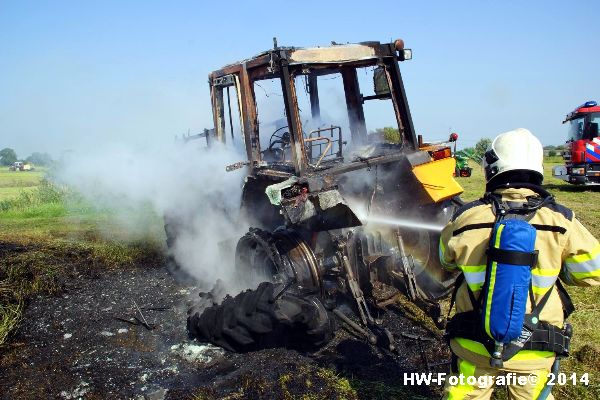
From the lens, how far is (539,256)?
6.81 feet

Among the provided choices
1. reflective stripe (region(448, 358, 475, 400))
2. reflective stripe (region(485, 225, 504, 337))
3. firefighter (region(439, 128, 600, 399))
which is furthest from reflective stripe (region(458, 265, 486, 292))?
reflective stripe (region(448, 358, 475, 400))

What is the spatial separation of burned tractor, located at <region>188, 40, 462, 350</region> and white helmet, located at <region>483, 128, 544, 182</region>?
186 centimetres

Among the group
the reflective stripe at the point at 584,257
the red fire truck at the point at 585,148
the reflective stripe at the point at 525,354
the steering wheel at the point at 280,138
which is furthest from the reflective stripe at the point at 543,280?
the red fire truck at the point at 585,148

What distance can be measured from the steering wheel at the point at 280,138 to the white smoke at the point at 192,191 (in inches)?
16.9

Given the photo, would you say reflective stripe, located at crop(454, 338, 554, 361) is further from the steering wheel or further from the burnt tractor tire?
the steering wheel

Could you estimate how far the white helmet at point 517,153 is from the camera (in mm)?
2152

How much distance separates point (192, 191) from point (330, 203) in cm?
311

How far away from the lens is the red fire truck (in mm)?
13055

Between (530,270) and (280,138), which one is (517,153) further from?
(280,138)

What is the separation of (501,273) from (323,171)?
2.53m

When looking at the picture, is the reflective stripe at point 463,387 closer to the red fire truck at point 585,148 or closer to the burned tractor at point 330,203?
the burned tractor at point 330,203

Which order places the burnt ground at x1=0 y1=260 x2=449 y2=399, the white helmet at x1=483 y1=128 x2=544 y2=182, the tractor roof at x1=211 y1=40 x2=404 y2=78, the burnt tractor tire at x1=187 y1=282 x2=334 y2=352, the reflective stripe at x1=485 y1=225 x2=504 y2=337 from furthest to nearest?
the tractor roof at x1=211 y1=40 x2=404 y2=78
the burnt tractor tire at x1=187 y1=282 x2=334 y2=352
the burnt ground at x1=0 y1=260 x2=449 y2=399
the white helmet at x1=483 y1=128 x2=544 y2=182
the reflective stripe at x1=485 y1=225 x2=504 y2=337

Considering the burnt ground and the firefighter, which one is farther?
the burnt ground

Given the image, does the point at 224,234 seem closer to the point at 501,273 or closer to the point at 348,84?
the point at 348,84
